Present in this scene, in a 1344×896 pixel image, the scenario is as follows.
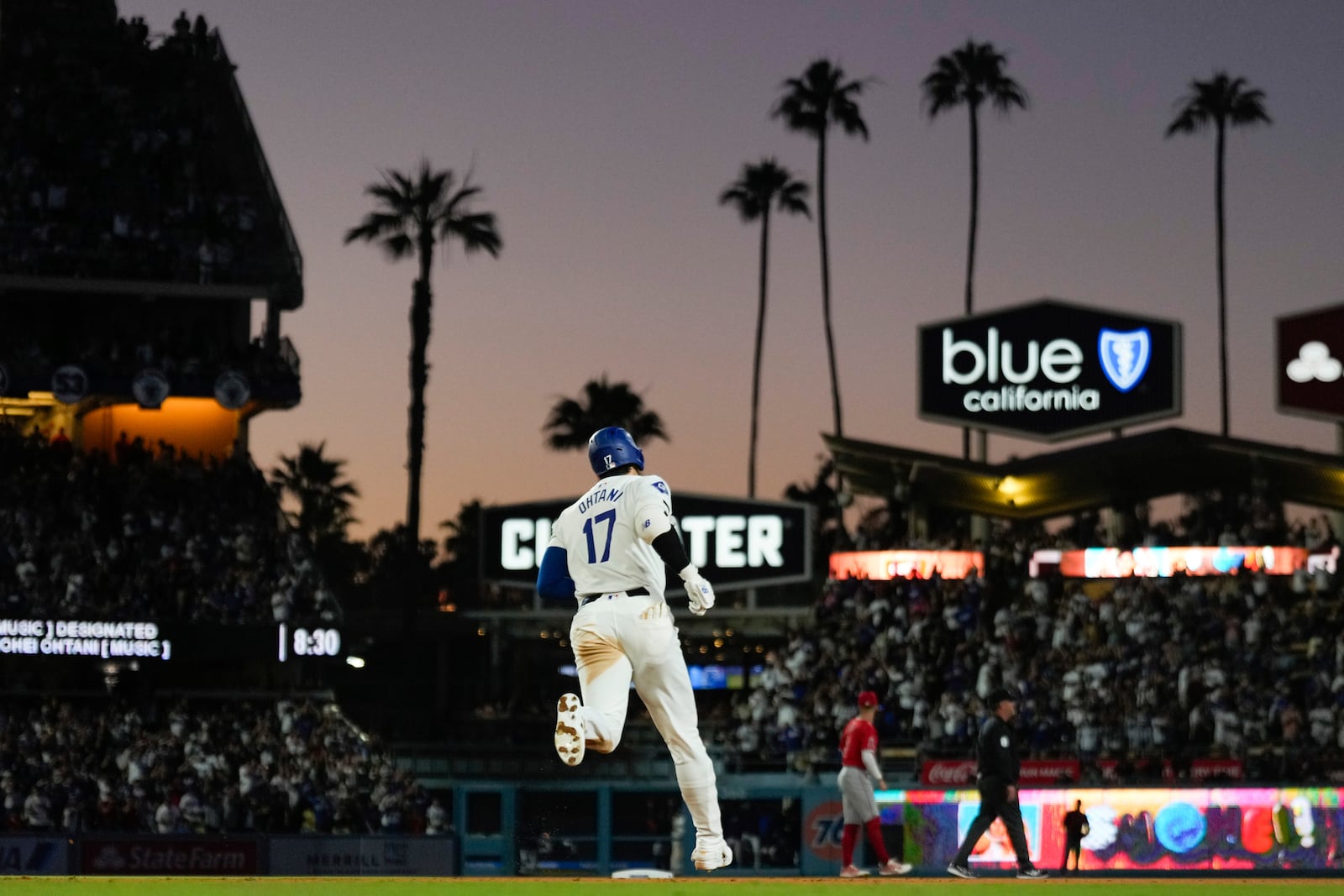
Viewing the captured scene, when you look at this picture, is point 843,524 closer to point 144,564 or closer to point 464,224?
point 464,224

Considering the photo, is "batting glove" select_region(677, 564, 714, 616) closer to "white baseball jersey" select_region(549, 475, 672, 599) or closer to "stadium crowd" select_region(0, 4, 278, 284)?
"white baseball jersey" select_region(549, 475, 672, 599)

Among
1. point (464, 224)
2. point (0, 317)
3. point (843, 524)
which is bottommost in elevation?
point (843, 524)

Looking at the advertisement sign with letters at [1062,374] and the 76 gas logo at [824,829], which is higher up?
the advertisement sign with letters at [1062,374]

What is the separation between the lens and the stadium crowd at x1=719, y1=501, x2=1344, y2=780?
2895cm

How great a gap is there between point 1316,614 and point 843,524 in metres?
21.2

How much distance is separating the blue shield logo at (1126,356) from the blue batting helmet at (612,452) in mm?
27906

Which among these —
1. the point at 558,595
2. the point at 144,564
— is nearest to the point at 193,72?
the point at 144,564

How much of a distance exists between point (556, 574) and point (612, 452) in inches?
29.8

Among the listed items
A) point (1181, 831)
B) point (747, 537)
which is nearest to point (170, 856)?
point (1181, 831)

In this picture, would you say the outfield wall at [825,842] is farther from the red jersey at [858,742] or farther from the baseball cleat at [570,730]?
the baseball cleat at [570,730]

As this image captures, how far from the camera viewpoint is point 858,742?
1914 cm

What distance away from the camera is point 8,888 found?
10078 mm

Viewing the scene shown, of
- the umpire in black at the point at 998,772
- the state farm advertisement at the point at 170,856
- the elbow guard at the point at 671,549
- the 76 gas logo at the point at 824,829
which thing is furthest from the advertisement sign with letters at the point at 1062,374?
the elbow guard at the point at 671,549

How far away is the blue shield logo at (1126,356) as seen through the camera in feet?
124
